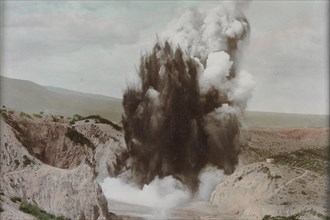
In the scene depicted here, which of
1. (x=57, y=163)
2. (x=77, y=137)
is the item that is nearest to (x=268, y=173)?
(x=77, y=137)

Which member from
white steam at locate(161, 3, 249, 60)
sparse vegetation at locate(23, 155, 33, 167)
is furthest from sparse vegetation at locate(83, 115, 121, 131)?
white steam at locate(161, 3, 249, 60)

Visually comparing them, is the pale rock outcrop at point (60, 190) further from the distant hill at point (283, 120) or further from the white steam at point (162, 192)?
the distant hill at point (283, 120)

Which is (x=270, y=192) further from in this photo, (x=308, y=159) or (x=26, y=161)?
(x=26, y=161)

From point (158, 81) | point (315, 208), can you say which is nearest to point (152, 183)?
point (158, 81)

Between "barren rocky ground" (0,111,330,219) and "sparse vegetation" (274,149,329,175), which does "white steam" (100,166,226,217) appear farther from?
"sparse vegetation" (274,149,329,175)

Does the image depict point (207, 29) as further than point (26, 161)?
No
